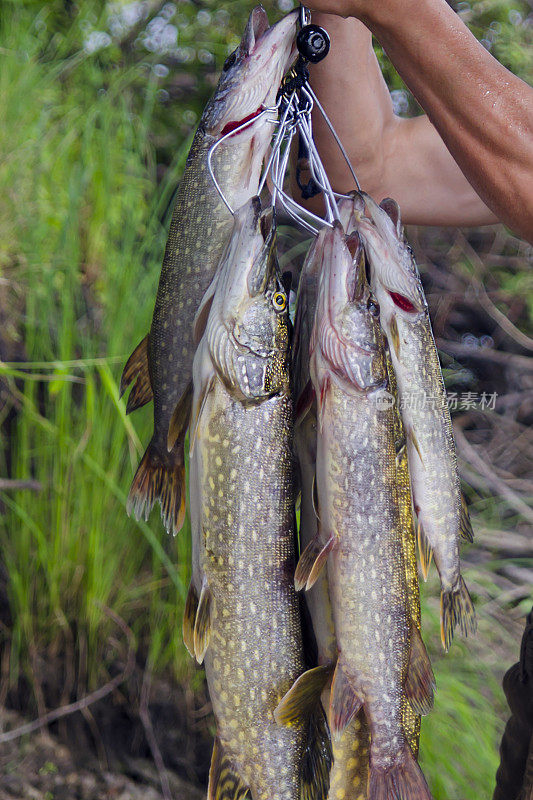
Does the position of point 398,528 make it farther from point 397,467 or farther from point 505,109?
point 505,109

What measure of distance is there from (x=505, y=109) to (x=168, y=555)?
163cm

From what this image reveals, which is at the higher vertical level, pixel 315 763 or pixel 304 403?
pixel 304 403

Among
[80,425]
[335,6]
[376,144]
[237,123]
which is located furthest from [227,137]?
[80,425]

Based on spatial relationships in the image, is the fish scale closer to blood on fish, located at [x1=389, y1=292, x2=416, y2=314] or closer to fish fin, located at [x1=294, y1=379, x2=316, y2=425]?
fish fin, located at [x1=294, y1=379, x2=316, y2=425]

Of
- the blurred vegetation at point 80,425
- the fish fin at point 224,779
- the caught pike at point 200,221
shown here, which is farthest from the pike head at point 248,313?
the blurred vegetation at point 80,425

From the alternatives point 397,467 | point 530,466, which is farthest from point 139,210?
point 530,466

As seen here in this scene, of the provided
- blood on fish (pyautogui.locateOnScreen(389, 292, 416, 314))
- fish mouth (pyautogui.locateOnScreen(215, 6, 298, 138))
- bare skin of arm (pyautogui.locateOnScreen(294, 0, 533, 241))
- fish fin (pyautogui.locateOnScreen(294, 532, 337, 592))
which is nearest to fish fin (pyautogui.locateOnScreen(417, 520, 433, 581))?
fish fin (pyautogui.locateOnScreen(294, 532, 337, 592))

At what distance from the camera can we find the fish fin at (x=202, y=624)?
1.02 metres

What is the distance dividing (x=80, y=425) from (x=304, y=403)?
1081 mm

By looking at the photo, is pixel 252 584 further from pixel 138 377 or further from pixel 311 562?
pixel 138 377

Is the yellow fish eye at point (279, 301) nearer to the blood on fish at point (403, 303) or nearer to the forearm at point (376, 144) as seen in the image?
the blood on fish at point (403, 303)

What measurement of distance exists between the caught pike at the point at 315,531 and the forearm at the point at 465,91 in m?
0.20

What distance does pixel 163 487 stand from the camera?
3.75ft

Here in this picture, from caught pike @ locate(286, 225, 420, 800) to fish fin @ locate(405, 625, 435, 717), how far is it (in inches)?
0.8
